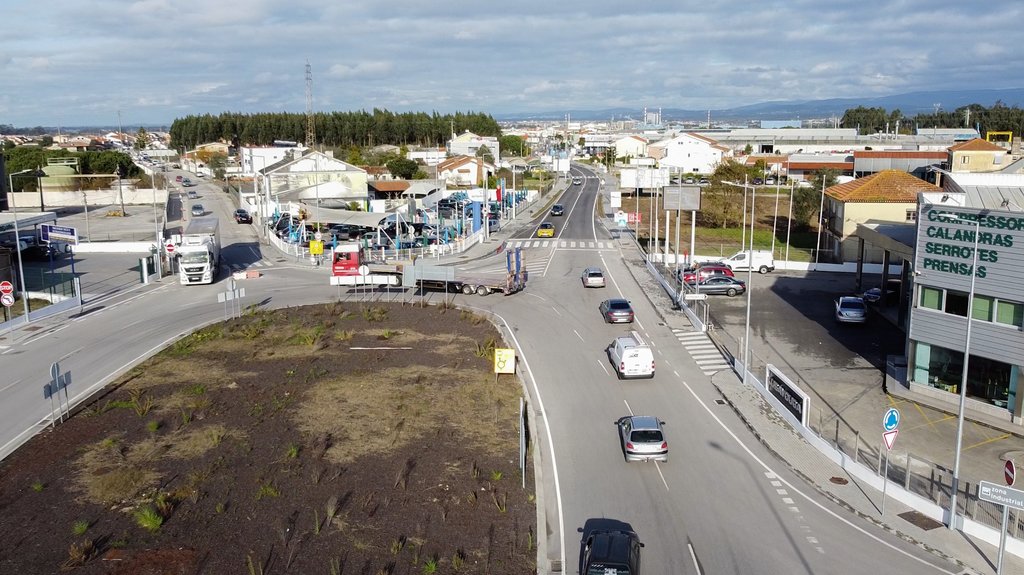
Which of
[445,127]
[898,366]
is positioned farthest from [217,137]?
[898,366]

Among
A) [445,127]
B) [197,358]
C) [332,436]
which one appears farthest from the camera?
[445,127]

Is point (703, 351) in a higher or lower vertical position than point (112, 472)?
lower

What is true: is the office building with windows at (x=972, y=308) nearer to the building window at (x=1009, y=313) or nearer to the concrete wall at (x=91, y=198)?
the building window at (x=1009, y=313)

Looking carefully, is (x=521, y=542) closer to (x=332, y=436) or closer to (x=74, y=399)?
(x=332, y=436)

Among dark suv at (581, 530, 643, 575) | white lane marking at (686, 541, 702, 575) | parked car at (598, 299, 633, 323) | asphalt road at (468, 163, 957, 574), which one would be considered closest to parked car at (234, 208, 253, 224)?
parked car at (598, 299, 633, 323)

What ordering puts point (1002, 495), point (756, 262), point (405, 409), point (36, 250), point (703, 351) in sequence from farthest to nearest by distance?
point (36, 250), point (756, 262), point (703, 351), point (405, 409), point (1002, 495)

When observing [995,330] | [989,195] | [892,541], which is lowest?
[892,541]

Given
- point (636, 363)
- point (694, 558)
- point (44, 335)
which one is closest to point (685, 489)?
point (694, 558)

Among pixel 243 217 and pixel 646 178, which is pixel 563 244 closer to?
pixel 646 178
